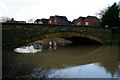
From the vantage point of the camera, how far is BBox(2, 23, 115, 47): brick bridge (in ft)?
33.5

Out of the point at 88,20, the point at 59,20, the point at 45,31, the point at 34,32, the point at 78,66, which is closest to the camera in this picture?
the point at 78,66

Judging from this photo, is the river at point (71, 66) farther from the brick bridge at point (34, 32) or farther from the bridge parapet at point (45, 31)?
the bridge parapet at point (45, 31)

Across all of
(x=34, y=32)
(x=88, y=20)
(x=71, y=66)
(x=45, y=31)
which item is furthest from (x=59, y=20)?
(x=71, y=66)

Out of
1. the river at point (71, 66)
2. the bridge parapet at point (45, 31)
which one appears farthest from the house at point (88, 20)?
the river at point (71, 66)

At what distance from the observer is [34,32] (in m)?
11.4

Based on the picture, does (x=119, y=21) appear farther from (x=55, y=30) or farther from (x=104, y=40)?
(x=55, y=30)

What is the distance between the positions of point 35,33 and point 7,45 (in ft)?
8.47

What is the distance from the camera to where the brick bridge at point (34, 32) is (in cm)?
1021

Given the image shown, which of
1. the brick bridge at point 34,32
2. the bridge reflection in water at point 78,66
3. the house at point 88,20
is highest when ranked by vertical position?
the house at point 88,20

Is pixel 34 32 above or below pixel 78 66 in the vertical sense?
above

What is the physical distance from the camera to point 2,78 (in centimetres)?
280

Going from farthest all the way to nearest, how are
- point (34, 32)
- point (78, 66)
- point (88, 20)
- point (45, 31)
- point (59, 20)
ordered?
point (59, 20) < point (88, 20) < point (45, 31) < point (34, 32) < point (78, 66)

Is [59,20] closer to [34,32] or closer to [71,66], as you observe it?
[34,32]

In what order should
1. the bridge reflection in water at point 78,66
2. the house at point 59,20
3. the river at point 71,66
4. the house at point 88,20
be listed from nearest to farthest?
1. the river at point 71,66
2. the bridge reflection in water at point 78,66
3. the house at point 88,20
4. the house at point 59,20
